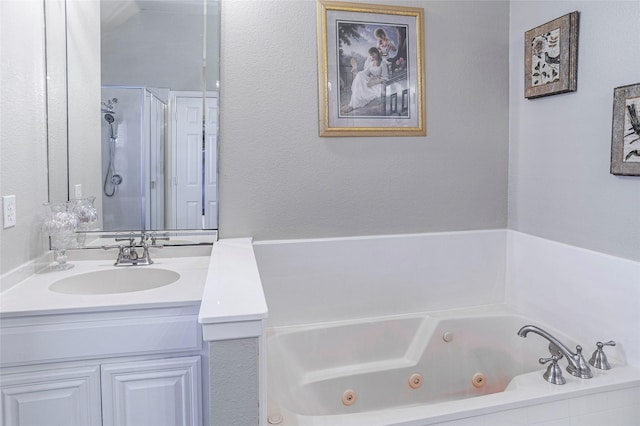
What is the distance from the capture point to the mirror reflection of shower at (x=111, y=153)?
209 cm

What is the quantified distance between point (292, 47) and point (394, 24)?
0.55 metres

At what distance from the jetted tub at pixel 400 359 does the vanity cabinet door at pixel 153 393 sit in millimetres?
382

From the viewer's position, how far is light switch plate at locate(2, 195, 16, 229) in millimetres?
1606

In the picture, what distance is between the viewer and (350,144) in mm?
2283

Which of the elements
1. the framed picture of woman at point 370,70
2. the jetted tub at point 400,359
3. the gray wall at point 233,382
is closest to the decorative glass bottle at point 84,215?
the jetted tub at point 400,359

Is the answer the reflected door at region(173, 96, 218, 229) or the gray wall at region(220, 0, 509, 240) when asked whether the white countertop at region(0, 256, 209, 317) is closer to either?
the reflected door at region(173, 96, 218, 229)

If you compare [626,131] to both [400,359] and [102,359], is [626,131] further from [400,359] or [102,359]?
[102,359]

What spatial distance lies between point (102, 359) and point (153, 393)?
211 mm

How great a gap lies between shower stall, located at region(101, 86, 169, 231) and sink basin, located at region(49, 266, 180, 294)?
261 mm

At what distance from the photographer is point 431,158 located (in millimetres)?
2396

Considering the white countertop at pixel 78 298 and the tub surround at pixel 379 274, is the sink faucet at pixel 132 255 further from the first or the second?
the tub surround at pixel 379 274

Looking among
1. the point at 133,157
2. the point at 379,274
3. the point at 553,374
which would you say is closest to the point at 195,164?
the point at 133,157

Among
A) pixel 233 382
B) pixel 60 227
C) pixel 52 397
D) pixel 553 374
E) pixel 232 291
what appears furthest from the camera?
pixel 60 227

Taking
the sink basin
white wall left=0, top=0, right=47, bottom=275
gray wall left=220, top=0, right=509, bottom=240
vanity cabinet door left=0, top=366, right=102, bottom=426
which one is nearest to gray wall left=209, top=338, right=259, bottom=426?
vanity cabinet door left=0, top=366, right=102, bottom=426
